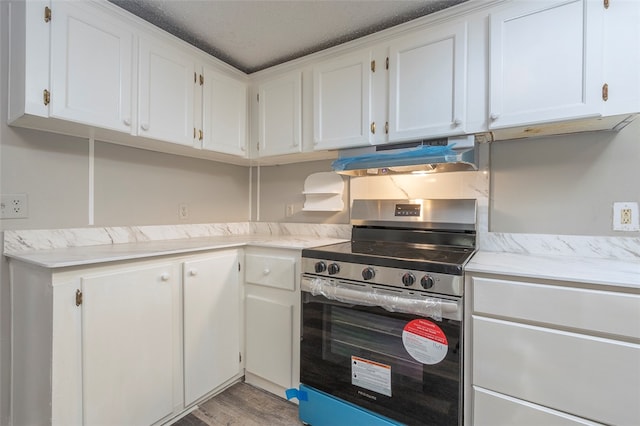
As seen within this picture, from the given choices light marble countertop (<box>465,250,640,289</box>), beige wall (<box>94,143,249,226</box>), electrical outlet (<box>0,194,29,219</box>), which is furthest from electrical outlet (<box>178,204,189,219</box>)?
light marble countertop (<box>465,250,640,289</box>)

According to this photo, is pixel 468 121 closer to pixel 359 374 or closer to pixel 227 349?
pixel 359 374

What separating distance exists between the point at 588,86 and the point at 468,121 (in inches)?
19.1

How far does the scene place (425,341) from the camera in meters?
1.33

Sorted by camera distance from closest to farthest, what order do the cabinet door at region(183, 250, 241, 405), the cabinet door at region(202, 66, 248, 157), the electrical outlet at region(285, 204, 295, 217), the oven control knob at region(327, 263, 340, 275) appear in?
the oven control knob at region(327, 263, 340, 275) < the cabinet door at region(183, 250, 241, 405) < the cabinet door at region(202, 66, 248, 157) < the electrical outlet at region(285, 204, 295, 217)

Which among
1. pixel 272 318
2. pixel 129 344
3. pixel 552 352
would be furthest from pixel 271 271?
pixel 552 352

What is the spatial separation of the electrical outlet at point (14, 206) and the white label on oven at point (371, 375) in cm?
188

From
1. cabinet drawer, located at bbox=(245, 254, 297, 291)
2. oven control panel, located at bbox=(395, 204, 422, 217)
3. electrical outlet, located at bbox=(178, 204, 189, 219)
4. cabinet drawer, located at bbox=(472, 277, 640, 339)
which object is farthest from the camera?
electrical outlet, located at bbox=(178, 204, 189, 219)

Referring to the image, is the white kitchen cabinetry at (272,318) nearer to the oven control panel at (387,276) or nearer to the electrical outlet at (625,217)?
the oven control panel at (387,276)

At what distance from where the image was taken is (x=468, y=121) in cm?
158

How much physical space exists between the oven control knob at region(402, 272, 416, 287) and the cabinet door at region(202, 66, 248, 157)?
5.23 feet

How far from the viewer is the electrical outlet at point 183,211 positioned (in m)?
2.28

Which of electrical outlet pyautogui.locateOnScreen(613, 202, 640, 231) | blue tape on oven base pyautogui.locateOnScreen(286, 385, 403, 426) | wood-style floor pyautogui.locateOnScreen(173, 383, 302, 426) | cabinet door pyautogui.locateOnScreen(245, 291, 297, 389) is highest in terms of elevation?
electrical outlet pyautogui.locateOnScreen(613, 202, 640, 231)

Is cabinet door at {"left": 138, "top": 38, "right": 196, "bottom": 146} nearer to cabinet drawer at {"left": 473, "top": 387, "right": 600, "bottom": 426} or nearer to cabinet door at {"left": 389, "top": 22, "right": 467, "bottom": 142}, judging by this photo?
cabinet door at {"left": 389, "top": 22, "right": 467, "bottom": 142}

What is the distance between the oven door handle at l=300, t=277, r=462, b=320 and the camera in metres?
1.29
